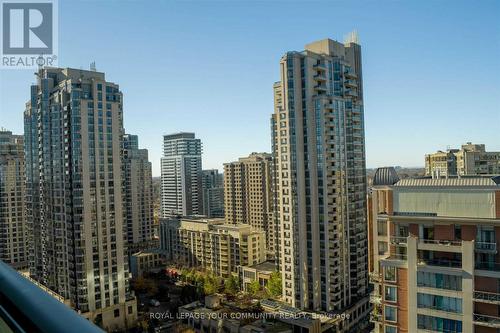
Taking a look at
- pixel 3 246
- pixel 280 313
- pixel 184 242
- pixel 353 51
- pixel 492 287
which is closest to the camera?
pixel 492 287

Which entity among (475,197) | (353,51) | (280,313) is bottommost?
(280,313)

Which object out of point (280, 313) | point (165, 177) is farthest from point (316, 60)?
point (165, 177)

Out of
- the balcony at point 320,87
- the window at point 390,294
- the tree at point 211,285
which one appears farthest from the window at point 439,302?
the tree at point 211,285

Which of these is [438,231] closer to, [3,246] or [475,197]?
[475,197]

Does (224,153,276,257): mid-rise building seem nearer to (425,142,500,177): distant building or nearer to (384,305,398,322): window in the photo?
(425,142,500,177): distant building

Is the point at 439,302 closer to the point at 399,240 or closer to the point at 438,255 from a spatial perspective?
the point at 438,255

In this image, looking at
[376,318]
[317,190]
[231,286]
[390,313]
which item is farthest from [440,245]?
[231,286]

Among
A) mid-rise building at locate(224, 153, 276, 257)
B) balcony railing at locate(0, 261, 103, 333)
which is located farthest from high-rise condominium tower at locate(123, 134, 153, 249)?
balcony railing at locate(0, 261, 103, 333)
